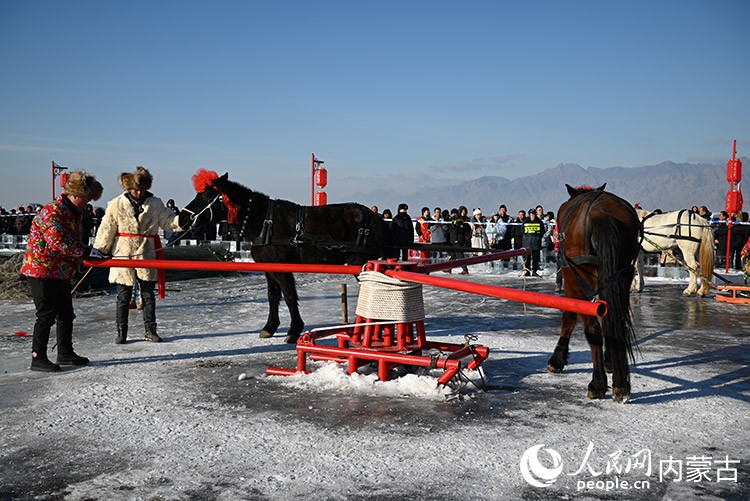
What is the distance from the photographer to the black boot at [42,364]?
5660mm

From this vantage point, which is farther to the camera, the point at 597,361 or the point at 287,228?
the point at 287,228

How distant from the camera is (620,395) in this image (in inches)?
183

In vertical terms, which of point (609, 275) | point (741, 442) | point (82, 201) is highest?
point (82, 201)

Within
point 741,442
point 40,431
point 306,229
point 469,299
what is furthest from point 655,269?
point 40,431

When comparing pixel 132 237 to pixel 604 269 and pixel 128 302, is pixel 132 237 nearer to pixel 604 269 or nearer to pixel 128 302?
pixel 128 302

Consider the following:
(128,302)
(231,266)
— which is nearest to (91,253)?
(128,302)

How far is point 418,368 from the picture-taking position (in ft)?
18.5

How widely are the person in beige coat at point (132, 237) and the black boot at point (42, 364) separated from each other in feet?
4.34

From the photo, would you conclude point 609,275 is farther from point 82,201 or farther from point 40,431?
point 82,201

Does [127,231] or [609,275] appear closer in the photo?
[609,275]

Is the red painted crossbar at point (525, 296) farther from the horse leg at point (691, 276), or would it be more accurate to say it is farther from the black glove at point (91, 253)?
the horse leg at point (691, 276)

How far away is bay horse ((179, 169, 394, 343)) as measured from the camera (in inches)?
283

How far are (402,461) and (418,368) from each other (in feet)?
6.89

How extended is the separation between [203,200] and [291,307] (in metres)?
1.56
